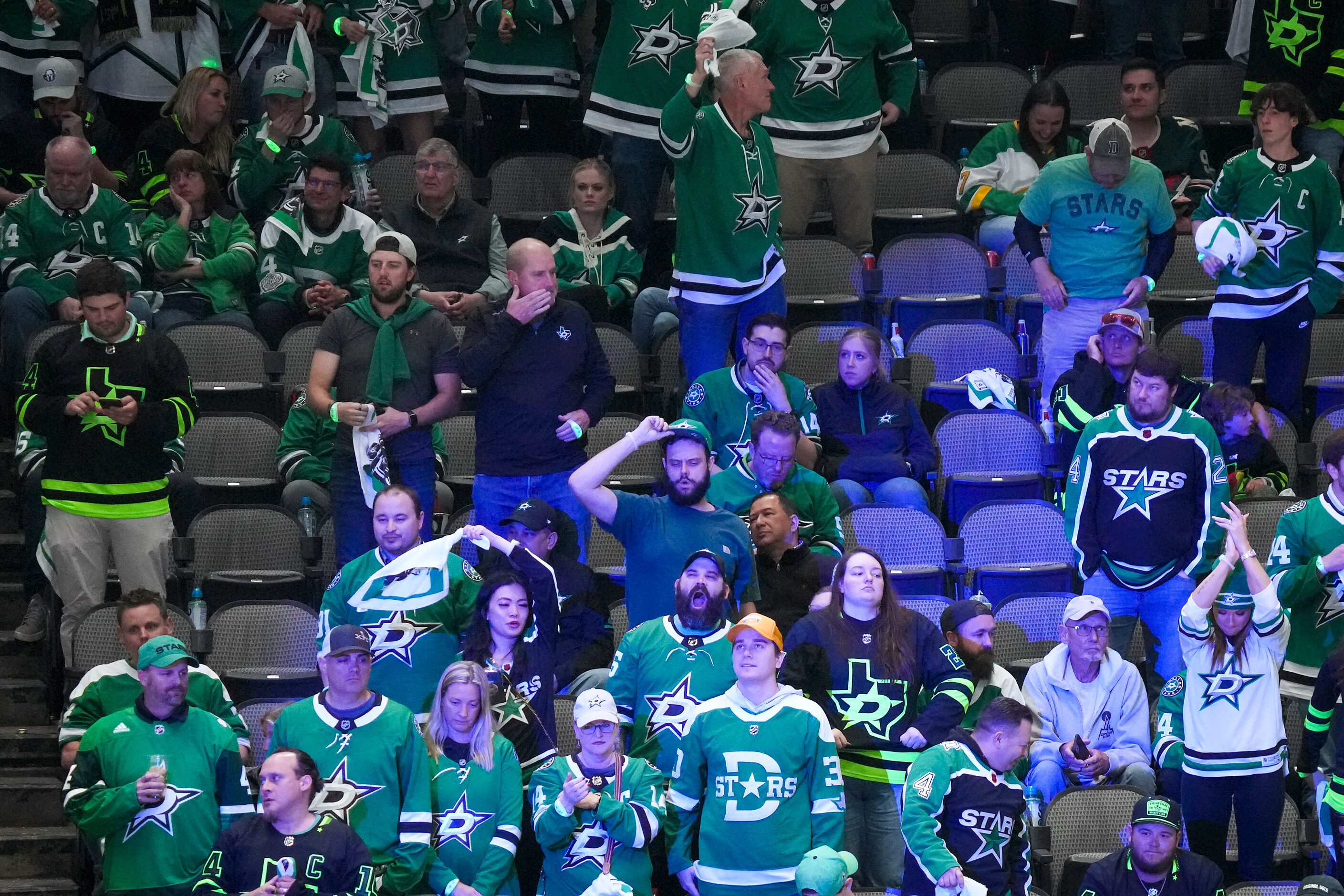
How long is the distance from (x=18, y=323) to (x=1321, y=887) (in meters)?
6.16

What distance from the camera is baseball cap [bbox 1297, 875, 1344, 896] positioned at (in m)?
6.61

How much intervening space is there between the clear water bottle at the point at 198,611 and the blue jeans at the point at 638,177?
3.18 meters

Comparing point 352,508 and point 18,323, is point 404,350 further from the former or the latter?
point 18,323

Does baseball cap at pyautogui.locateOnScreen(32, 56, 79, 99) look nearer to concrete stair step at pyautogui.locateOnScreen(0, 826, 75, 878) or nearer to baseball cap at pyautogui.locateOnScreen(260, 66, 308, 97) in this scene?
baseball cap at pyautogui.locateOnScreen(260, 66, 308, 97)

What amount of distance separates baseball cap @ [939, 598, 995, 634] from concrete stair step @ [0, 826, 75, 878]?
3533mm

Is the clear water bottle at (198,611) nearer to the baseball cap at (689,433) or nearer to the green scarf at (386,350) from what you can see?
the green scarf at (386,350)

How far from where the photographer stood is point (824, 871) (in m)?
6.21

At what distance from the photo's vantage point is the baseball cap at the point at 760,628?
21.5ft

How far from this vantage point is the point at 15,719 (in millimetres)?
8562

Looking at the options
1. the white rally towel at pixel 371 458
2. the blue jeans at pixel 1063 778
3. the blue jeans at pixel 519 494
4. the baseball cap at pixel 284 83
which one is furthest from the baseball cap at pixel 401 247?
the blue jeans at pixel 1063 778

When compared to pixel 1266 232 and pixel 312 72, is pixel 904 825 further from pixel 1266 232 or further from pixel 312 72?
pixel 312 72

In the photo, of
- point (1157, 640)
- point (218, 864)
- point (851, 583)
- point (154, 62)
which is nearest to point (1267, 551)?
point (1157, 640)

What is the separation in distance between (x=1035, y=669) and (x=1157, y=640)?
72 cm

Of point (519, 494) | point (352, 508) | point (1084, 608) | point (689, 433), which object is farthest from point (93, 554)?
point (1084, 608)
